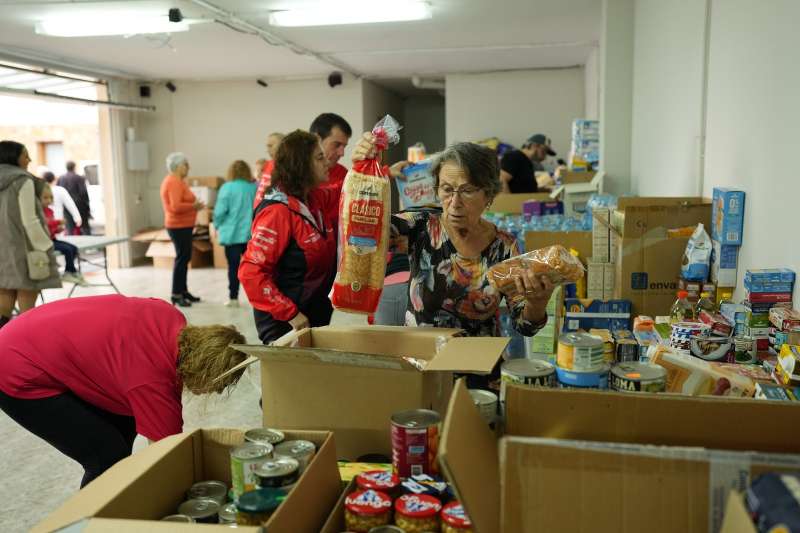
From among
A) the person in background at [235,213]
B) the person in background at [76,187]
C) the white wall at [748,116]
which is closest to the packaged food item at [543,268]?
the white wall at [748,116]

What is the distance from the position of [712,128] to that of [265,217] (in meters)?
2.18

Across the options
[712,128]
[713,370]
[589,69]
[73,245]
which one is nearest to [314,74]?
[589,69]

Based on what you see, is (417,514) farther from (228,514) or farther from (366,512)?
(228,514)

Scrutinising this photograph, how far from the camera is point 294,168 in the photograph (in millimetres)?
2643

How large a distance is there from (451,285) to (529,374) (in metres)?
0.80

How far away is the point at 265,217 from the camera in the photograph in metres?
2.59

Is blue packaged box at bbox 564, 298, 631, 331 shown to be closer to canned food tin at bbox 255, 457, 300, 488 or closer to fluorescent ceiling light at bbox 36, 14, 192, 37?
canned food tin at bbox 255, 457, 300, 488

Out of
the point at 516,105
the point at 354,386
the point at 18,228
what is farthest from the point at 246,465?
the point at 516,105

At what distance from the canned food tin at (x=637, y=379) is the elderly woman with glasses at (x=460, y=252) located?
0.70 metres

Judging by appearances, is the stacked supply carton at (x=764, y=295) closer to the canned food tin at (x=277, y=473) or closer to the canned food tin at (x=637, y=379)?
the canned food tin at (x=637, y=379)

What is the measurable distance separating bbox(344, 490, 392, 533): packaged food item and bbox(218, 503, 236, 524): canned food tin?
0.64ft

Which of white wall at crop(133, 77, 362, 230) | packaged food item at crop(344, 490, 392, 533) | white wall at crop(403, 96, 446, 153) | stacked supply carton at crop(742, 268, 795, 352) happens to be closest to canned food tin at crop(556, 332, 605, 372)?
packaged food item at crop(344, 490, 392, 533)

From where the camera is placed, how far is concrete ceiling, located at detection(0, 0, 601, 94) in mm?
5949

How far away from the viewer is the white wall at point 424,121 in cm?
1493
